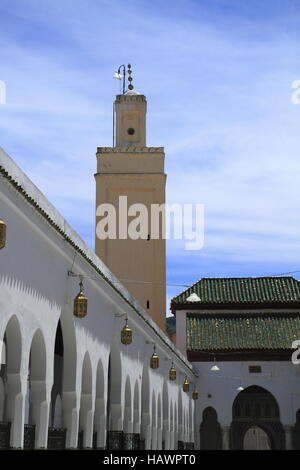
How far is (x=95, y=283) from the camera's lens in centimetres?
1491

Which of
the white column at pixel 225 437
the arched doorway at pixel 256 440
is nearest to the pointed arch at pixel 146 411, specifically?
the white column at pixel 225 437

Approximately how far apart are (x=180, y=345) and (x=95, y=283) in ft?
80.4

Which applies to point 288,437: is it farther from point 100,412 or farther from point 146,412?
point 100,412

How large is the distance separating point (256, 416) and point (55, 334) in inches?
1053

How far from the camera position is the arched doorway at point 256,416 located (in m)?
37.9

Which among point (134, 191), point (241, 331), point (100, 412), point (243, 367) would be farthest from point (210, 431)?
point (100, 412)

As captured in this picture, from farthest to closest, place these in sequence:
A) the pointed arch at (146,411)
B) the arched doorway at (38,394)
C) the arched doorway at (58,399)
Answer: the pointed arch at (146,411) → the arched doorway at (58,399) → the arched doorway at (38,394)

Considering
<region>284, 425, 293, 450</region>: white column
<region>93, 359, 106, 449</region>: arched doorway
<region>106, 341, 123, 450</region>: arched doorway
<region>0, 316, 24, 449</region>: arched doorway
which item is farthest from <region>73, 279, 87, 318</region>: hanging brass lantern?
<region>284, 425, 293, 450</region>: white column

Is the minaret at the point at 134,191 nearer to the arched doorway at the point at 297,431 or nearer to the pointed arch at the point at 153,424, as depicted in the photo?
the arched doorway at the point at 297,431

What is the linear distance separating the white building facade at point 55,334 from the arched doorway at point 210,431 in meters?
17.7

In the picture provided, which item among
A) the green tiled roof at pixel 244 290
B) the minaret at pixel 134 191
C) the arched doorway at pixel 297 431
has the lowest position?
the arched doorway at pixel 297 431

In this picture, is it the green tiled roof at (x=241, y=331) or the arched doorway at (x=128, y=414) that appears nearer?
the arched doorway at (x=128, y=414)

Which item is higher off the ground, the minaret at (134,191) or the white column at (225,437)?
the minaret at (134,191)
